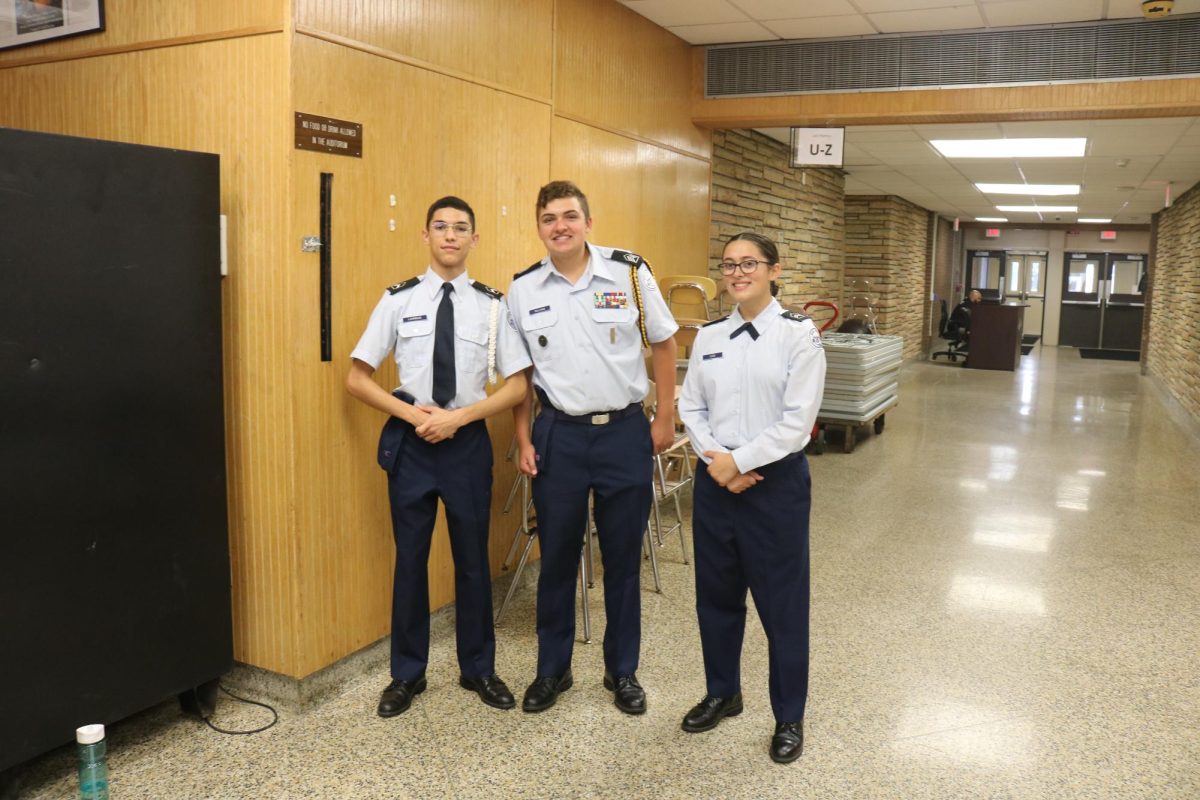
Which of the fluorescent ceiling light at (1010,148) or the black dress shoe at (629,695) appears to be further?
Answer: the fluorescent ceiling light at (1010,148)

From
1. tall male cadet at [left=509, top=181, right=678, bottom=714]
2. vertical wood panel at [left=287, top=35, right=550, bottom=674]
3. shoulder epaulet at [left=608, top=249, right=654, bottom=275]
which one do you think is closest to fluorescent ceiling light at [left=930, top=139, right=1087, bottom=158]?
vertical wood panel at [left=287, top=35, right=550, bottom=674]

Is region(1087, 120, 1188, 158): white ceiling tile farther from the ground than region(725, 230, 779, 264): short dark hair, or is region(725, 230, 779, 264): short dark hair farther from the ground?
region(1087, 120, 1188, 158): white ceiling tile

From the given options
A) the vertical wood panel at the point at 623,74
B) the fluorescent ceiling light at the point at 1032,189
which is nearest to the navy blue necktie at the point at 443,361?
the vertical wood panel at the point at 623,74

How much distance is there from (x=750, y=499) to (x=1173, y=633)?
239 centimetres

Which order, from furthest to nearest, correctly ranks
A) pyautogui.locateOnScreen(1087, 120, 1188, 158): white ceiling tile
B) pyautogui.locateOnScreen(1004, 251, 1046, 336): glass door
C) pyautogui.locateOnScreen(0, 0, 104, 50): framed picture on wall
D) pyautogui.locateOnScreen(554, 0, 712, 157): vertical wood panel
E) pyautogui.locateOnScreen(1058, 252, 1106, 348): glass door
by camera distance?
pyautogui.locateOnScreen(1004, 251, 1046, 336): glass door < pyautogui.locateOnScreen(1058, 252, 1106, 348): glass door < pyautogui.locateOnScreen(1087, 120, 1188, 158): white ceiling tile < pyautogui.locateOnScreen(554, 0, 712, 157): vertical wood panel < pyautogui.locateOnScreen(0, 0, 104, 50): framed picture on wall

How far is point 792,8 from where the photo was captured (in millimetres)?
5066

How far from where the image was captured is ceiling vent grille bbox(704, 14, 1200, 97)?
502 cm

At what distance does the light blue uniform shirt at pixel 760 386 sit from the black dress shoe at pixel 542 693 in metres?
0.98

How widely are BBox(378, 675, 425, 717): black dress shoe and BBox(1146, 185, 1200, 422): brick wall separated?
352 inches

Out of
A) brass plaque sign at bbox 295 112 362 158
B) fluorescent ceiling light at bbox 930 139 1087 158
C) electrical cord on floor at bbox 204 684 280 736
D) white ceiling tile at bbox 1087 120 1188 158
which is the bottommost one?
electrical cord on floor at bbox 204 684 280 736

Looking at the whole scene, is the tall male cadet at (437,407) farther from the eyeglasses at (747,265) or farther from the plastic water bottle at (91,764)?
the plastic water bottle at (91,764)

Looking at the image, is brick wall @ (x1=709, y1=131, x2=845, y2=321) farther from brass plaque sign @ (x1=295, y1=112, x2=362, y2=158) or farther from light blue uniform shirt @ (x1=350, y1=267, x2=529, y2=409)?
brass plaque sign @ (x1=295, y1=112, x2=362, y2=158)

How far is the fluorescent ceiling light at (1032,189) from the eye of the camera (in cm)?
1220

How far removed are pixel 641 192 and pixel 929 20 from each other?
1819mm
